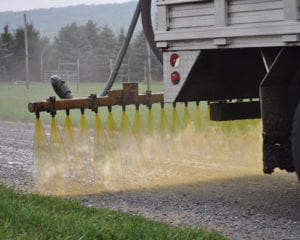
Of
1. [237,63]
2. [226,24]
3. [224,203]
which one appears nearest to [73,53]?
[237,63]

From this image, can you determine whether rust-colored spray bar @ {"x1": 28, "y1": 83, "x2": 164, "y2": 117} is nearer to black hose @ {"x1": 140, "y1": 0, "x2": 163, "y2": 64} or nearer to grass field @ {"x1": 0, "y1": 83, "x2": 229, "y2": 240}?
black hose @ {"x1": 140, "y1": 0, "x2": 163, "y2": 64}

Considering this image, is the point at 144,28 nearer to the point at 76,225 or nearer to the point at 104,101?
the point at 104,101

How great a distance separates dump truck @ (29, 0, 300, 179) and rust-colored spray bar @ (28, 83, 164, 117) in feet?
0.03

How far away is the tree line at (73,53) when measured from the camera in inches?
2098

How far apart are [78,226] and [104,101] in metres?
2.96

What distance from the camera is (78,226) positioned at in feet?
16.4

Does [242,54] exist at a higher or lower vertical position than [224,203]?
higher

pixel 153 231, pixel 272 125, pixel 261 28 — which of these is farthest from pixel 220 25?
pixel 153 231

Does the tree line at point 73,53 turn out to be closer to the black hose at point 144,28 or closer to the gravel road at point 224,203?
the black hose at point 144,28

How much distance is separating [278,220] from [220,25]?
1638mm

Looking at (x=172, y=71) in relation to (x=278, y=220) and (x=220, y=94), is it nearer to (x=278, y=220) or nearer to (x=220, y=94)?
(x=220, y=94)

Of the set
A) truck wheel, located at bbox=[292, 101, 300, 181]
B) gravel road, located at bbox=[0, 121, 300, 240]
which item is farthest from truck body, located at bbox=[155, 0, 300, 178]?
gravel road, located at bbox=[0, 121, 300, 240]

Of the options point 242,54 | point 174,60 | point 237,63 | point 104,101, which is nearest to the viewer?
point 174,60

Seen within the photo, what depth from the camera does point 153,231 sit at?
497 centimetres
